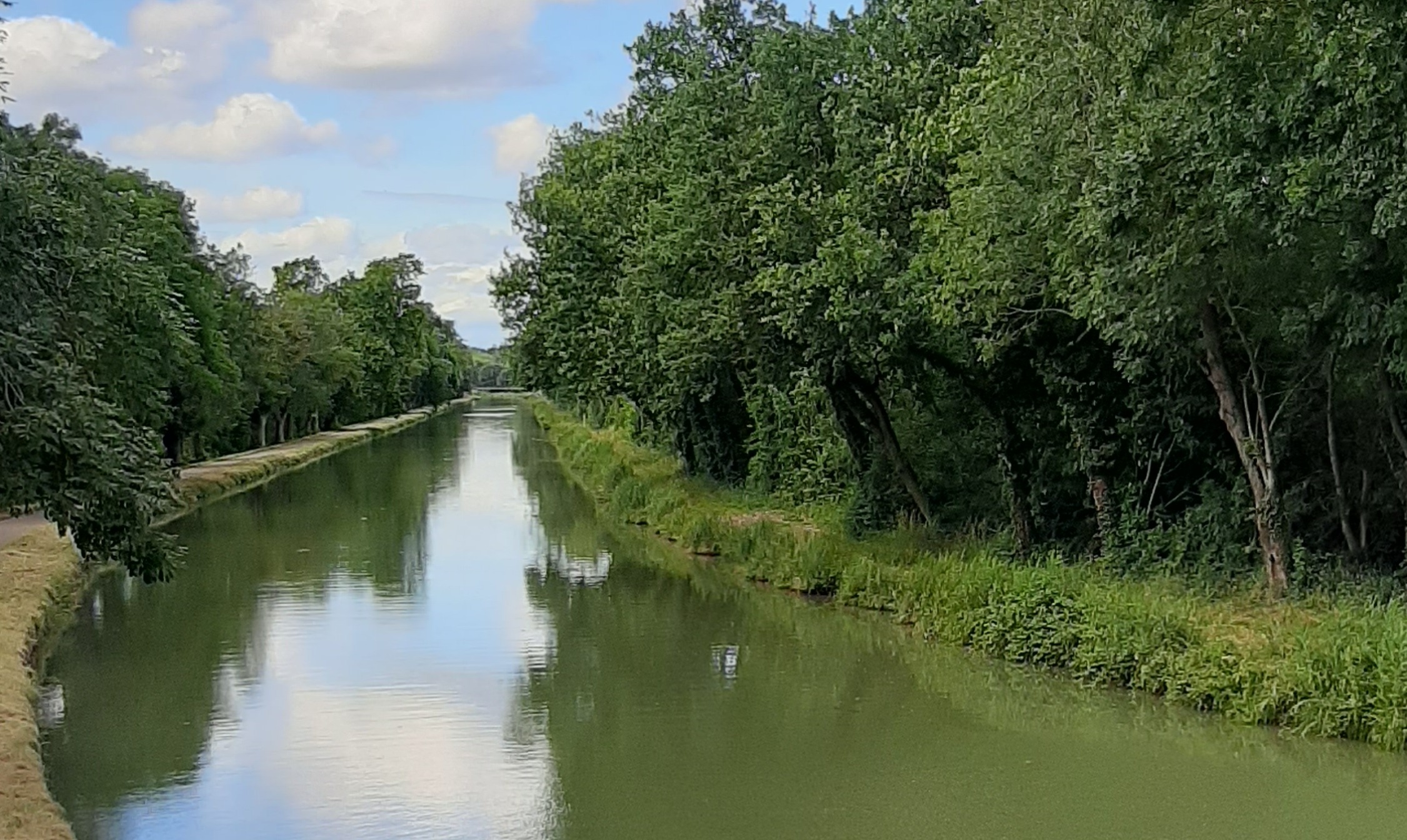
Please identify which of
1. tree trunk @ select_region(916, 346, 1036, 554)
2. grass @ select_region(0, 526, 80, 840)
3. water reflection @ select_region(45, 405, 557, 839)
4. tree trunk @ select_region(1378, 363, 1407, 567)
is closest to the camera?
grass @ select_region(0, 526, 80, 840)

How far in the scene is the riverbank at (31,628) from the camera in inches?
390

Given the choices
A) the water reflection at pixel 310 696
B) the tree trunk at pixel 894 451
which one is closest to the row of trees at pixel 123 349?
the water reflection at pixel 310 696

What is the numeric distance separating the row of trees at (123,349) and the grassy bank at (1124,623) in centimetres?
895

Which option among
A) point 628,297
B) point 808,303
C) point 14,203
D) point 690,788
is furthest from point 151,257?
point 690,788

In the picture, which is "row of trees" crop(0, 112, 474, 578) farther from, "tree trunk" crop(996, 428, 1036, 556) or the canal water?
"tree trunk" crop(996, 428, 1036, 556)

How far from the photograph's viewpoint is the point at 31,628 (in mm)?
17312

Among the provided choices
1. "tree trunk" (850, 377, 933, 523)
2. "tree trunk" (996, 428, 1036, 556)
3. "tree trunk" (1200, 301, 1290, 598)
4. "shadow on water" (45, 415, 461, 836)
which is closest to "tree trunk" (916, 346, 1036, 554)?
"tree trunk" (996, 428, 1036, 556)

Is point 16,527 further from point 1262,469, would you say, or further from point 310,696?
point 1262,469

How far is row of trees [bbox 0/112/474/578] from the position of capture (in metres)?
10.9

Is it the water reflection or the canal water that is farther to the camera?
the water reflection

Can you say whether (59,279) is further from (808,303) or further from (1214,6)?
(1214,6)

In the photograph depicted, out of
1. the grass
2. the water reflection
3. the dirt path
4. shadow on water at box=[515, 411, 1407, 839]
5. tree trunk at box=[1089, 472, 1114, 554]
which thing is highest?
tree trunk at box=[1089, 472, 1114, 554]

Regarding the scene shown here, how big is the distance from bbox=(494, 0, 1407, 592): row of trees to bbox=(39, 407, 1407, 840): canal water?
10.4 ft

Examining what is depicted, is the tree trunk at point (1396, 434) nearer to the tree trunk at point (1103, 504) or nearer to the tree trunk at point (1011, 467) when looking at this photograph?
the tree trunk at point (1103, 504)
